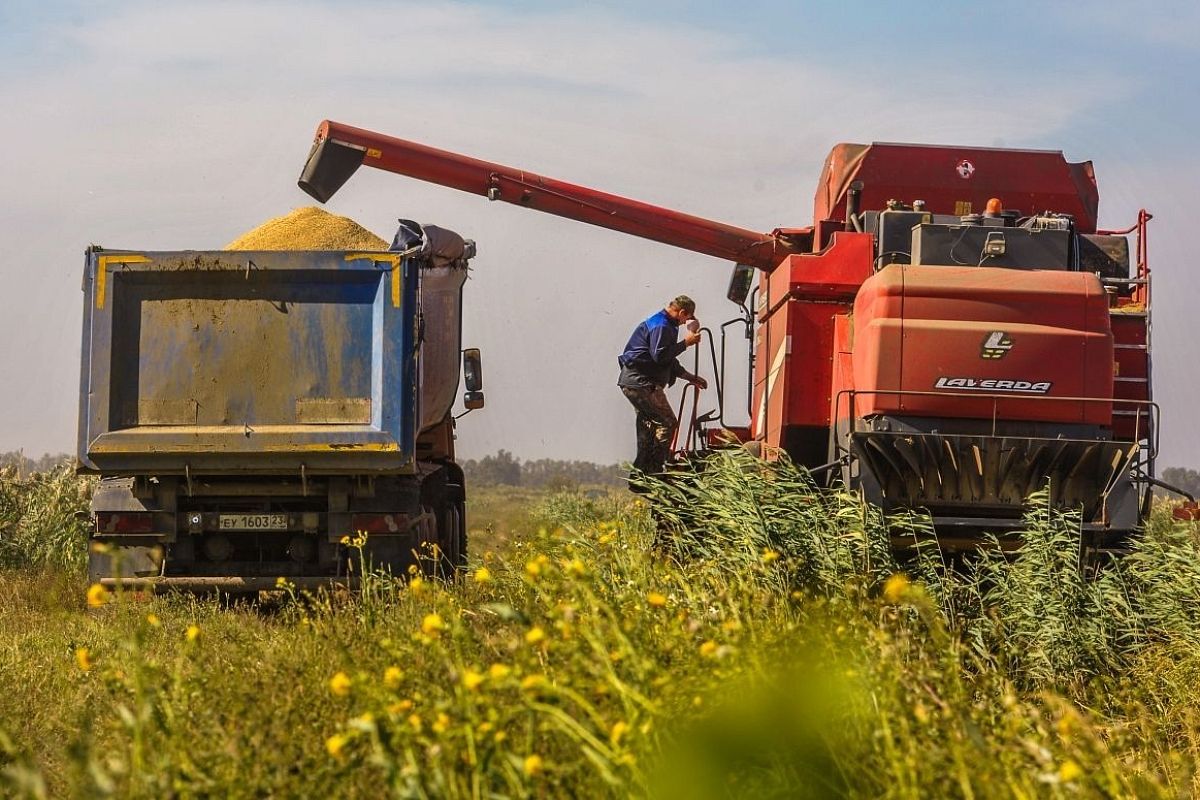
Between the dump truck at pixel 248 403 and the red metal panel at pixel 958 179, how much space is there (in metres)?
3.96

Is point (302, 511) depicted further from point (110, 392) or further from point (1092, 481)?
point (1092, 481)

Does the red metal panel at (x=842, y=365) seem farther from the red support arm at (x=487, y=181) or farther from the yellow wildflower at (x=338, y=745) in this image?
the yellow wildflower at (x=338, y=745)

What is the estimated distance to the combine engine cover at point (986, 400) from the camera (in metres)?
10.2

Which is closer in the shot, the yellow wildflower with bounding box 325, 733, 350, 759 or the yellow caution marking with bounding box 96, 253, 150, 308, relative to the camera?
the yellow wildflower with bounding box 325, 733, 350, 759

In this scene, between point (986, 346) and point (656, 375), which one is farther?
point (656, 375)

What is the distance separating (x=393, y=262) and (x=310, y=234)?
355cm

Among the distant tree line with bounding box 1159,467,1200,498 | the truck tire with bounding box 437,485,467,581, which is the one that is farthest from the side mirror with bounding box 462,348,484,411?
the distant tree line with bounding box 1159,467,1200,498

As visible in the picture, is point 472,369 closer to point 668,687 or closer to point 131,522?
point 131,522

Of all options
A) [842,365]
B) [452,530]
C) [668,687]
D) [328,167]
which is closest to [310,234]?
[328,167]

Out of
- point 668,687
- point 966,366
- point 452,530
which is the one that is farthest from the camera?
point 452,530

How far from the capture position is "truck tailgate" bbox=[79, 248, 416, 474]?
11445 millimetres

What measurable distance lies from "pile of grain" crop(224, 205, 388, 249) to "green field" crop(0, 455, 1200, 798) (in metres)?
6.23

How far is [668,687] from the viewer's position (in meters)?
4.40

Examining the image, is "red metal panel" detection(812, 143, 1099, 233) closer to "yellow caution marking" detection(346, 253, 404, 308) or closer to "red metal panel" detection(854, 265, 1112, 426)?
"red metal panel" detection(854, 265, 1112, 426)
